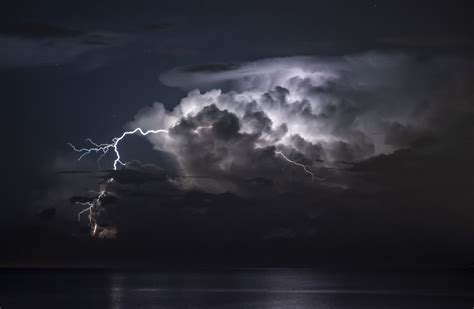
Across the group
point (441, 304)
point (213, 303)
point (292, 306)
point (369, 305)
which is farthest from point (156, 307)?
point (441, 304)

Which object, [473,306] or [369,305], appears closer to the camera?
[473,306]

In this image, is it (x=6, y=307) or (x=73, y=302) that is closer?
(x=6, y=307)

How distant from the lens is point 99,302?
3765 inches

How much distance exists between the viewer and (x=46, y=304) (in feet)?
302

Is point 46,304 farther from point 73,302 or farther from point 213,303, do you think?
point 213,303

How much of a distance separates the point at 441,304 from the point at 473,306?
302 inches

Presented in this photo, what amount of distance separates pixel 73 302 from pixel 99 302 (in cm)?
374

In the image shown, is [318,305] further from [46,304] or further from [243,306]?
[46,304]

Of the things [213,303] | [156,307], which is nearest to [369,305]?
[213,303]

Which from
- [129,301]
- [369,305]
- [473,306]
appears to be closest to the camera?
[473,306]

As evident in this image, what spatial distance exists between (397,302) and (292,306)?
49.0ft

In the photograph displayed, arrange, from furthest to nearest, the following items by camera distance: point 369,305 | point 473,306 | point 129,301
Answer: point 129,301, point 369,305, point 473,306

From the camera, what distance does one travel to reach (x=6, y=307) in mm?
86125

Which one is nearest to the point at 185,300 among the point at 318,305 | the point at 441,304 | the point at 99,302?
the point at 99,302
